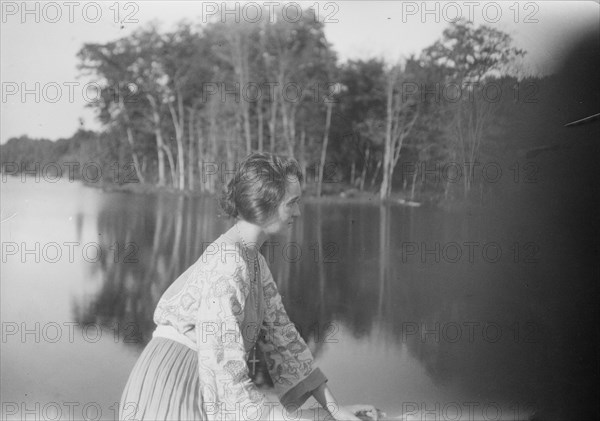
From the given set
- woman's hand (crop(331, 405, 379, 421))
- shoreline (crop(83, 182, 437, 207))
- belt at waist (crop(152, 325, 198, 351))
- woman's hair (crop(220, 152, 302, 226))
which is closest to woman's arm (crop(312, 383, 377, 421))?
woman's hand (crop(331, 405, 379, 421))

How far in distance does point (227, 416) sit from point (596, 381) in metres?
1.66

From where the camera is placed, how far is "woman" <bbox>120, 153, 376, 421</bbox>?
1.68 meters

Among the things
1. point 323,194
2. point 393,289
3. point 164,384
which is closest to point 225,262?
point 164,384

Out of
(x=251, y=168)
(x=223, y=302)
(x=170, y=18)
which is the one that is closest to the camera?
(x=223, y=302)

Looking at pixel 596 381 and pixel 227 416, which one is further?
pixel 596 381

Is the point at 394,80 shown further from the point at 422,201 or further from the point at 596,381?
the point at 596,381

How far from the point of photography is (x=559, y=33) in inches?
103

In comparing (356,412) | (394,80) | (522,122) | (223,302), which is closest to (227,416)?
(223,302)

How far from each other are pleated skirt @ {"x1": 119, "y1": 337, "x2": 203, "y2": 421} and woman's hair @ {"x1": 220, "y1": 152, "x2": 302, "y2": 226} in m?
0.40

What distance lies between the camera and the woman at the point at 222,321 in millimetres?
1682

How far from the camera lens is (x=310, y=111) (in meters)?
2.56
